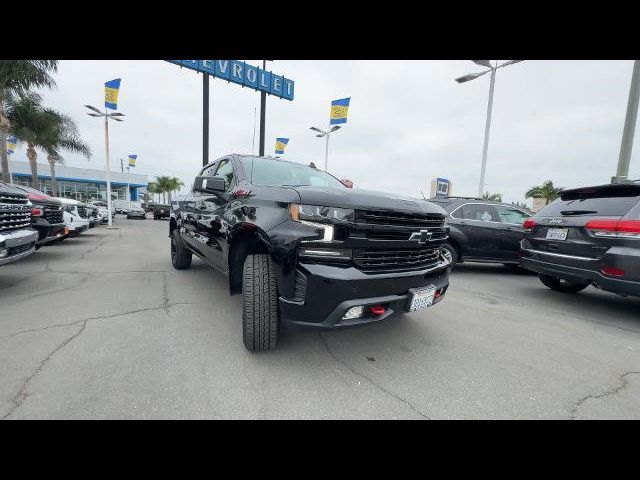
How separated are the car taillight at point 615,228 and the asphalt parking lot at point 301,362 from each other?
42.3 inches

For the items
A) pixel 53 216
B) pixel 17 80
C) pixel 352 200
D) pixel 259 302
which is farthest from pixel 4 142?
pixel 352 200

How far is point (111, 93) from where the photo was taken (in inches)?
529

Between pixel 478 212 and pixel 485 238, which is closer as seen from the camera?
pixel 485 238

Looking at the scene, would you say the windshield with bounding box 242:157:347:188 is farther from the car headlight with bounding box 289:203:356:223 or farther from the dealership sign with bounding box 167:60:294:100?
the dealership sign with bounding box 167:60:294:100

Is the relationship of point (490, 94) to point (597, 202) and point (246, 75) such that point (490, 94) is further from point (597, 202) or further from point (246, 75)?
point (246, 75)

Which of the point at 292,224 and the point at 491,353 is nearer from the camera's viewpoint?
the point at 292,224

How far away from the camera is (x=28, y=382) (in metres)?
1.88

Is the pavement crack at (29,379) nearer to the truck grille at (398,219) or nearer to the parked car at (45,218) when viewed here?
the truck grille at (398,219)

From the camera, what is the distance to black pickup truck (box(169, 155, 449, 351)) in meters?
1.90

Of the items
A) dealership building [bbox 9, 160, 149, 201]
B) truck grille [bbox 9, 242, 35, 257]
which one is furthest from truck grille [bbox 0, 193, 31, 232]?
dealership building [bbox 9, 160, 149, 201]

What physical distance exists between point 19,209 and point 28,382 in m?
3.24

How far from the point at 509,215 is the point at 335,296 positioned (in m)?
5.75
